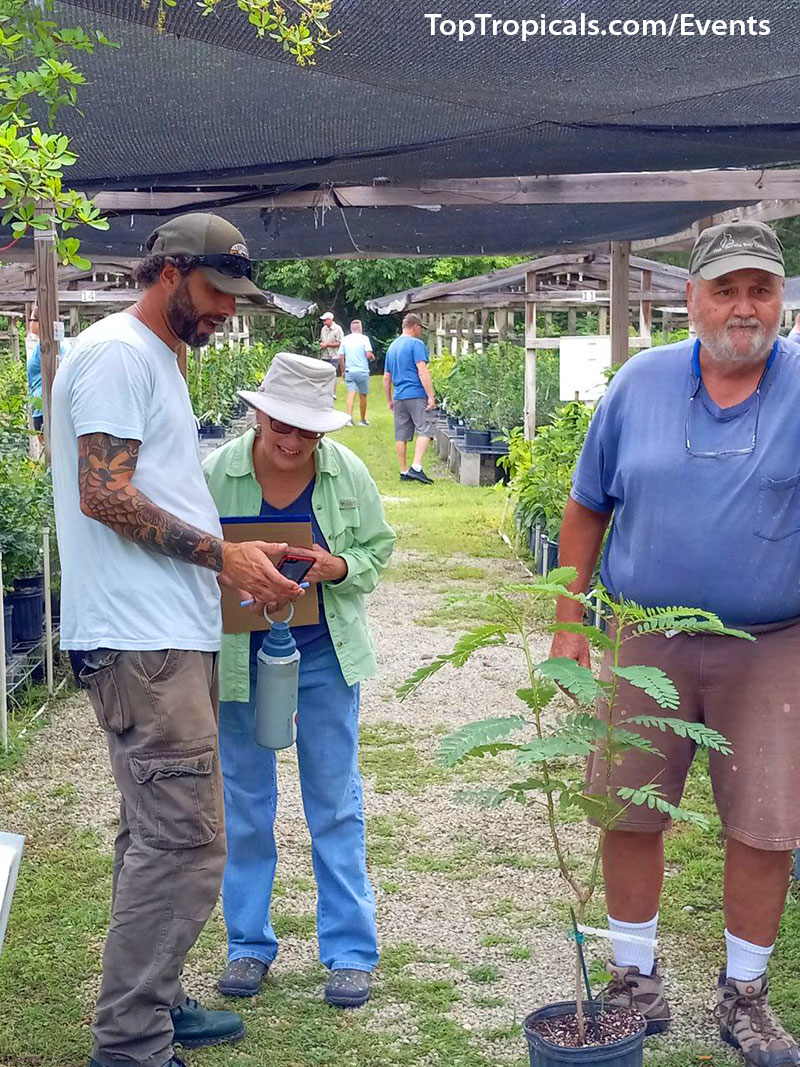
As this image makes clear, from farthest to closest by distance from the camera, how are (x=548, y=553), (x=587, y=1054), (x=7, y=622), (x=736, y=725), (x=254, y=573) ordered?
(x=548, y=553) → (x=7, y=622) → (x=736, y=725) → (x=254, y=573) → (x=587, y=1054)

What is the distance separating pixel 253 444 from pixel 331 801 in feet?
3.20

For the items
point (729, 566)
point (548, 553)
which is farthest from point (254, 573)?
point (548, 553)

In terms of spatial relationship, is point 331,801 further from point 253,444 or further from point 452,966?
point 253,444

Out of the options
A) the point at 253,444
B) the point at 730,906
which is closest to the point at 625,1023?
the point at 730,906

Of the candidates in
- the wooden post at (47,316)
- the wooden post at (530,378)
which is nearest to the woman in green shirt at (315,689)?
the wooden post at (47,316)

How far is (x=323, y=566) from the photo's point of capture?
3.35 m

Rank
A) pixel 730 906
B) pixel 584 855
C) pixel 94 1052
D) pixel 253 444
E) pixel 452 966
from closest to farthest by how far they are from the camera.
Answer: pixel 94 1052 < pixel 730 906 < pixel 253 444 < pixel 452 966 < pixel 584 855

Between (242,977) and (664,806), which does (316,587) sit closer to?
(242,977)

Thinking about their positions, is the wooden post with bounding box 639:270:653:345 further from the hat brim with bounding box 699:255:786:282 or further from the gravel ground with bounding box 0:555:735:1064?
the hat brim with bounding box 699:255:786:282

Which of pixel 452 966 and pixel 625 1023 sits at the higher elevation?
pixel 625 1023

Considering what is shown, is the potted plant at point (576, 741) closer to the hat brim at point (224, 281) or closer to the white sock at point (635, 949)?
the white sock at point (635, 949)

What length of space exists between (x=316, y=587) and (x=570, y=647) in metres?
0.68

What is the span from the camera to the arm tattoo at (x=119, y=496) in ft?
9.20

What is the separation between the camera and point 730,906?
3236 millimetres
